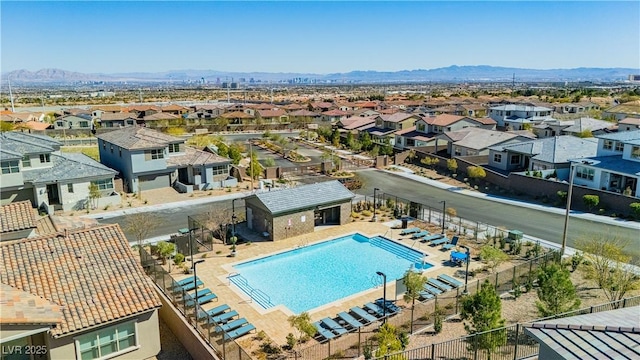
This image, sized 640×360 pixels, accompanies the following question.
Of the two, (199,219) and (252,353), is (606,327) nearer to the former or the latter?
(252,353)

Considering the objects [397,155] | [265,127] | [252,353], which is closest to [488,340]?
[252,353]

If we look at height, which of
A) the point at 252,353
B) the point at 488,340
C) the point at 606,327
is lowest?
the point at 252,353

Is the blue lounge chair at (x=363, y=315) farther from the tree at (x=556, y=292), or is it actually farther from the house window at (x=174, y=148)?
the house window at (x=174, y=148)

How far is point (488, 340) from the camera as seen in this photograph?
1684 centimetres

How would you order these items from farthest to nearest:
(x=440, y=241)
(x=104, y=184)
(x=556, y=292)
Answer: (x=104, y=184), (x=440, y=241), (x=556, y=292)

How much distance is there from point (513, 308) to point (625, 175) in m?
25.3

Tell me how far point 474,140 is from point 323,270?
37.2 metres

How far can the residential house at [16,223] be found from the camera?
69.5 ft

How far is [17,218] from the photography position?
22.2 meters

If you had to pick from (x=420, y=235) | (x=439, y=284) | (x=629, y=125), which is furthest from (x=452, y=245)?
(x=629, y=125)

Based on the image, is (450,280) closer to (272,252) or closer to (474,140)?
(272,252)

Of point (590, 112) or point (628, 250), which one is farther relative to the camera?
point (590, 112)

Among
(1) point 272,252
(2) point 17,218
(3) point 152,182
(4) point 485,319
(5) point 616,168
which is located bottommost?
(1) point 272,252

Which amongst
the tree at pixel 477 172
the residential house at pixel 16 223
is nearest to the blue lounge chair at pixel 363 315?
the residential house at pixel 16 223
